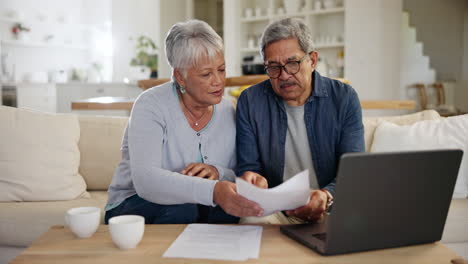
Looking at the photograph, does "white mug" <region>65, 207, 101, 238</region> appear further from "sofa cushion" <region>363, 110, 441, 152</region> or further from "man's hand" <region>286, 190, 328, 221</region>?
"sofa cushion" <region>363, 110, 441, 152</region>

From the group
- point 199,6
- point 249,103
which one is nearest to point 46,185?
point 249,103

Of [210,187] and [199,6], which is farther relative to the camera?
[199,6]

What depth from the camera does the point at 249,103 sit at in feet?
5.86

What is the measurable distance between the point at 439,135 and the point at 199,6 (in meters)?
6.92

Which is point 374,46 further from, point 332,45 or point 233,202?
point 233,202

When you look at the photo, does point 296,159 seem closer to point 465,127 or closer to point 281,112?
point 281,112

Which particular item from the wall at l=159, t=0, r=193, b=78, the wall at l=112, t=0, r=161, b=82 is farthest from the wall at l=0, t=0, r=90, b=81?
the wall at l=159, t=0, r=193, b=78

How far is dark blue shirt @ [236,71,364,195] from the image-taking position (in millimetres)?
1724

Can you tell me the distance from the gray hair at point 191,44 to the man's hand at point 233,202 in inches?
19.1

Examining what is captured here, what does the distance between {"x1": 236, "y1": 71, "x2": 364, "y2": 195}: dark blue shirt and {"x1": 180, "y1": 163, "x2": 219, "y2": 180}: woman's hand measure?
0.16 meters

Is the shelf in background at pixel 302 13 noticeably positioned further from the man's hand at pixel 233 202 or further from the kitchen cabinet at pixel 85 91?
the man's hand at pixel 233 202

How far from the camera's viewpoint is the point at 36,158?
2154 millimetres

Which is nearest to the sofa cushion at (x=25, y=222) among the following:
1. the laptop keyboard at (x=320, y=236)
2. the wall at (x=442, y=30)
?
the laptop keyboard at (x=320, y=236)

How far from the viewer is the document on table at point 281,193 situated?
1084mm
